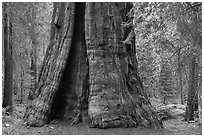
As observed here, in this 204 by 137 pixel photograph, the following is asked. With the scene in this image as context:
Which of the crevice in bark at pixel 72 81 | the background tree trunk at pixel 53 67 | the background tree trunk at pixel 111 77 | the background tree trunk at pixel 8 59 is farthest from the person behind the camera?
the background tree trunk at pixel 8 59

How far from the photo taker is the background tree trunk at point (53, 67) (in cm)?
696

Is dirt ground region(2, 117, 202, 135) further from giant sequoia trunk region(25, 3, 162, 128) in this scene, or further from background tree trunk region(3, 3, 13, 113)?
background tree trunk region(3, 3, 13, 113)

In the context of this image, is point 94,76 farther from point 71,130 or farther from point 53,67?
point 71,130

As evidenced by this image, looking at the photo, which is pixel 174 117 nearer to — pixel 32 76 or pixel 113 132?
pixel 113 132

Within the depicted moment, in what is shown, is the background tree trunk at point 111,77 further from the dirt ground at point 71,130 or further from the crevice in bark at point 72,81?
the crevice in bark at point 72,81

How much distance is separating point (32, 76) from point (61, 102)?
414 inches

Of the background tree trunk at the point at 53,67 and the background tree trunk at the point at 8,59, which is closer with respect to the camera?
the background tree trunk at the point at 53,67

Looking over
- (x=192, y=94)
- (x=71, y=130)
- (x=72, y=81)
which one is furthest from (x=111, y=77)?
(x=192, y=94)

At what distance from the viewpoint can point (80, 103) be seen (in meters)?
7.01

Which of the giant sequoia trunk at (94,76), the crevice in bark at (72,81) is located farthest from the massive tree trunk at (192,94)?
the crevice in bark at (72,81)

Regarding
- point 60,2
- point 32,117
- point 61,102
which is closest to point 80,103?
point 61,102

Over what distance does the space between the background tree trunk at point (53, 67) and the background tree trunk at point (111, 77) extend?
61 centimetres

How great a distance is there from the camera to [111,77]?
6613mm

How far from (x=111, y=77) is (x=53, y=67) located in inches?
61.6
